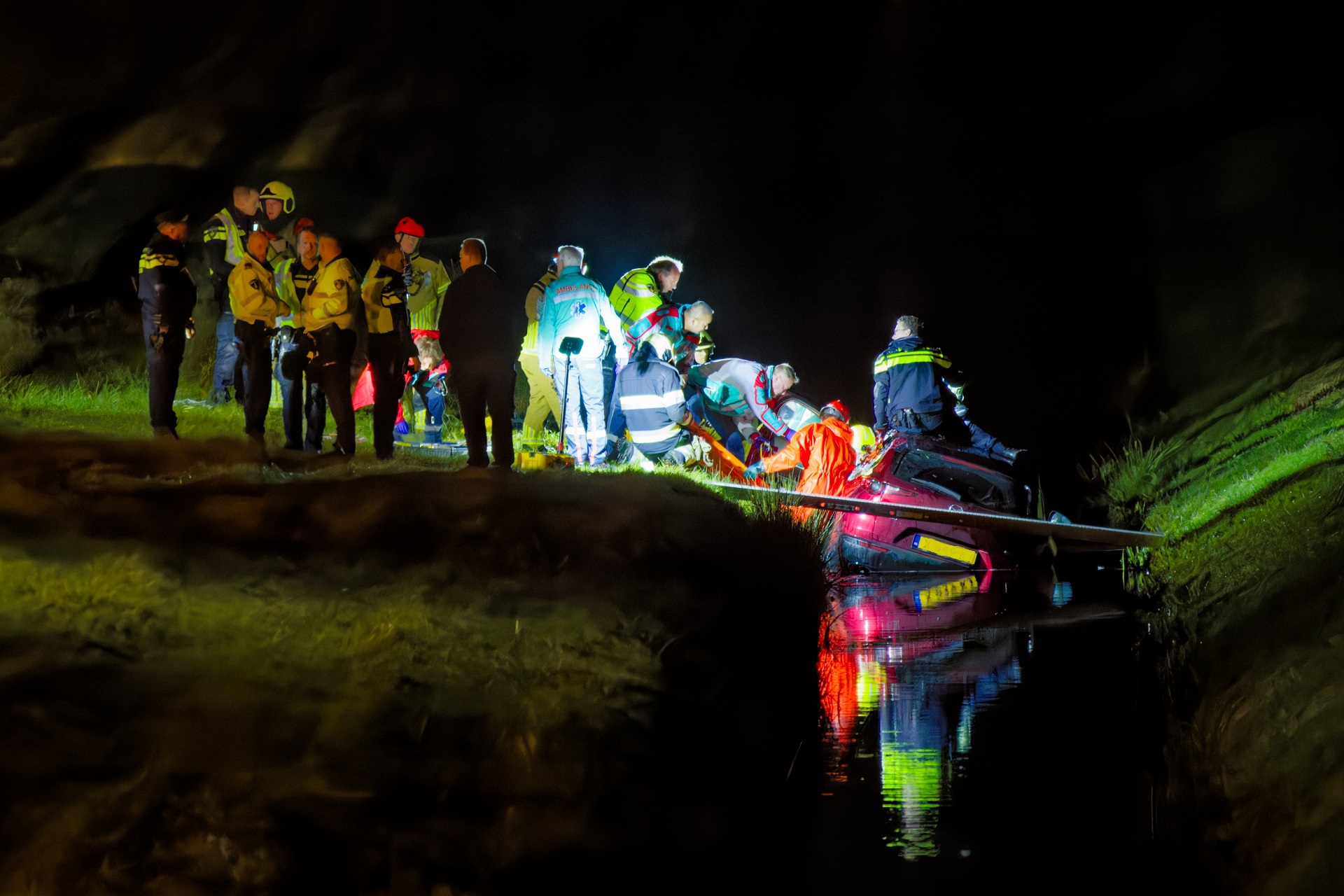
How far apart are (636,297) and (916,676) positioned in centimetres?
495

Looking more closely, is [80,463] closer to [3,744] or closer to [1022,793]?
[3,744]

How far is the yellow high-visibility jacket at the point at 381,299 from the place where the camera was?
33.6 feet

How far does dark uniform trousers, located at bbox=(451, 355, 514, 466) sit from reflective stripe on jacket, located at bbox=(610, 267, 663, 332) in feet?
9.65

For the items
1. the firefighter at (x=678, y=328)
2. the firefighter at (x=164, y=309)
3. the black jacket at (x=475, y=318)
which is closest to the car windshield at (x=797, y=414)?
the firefighter at (x=678, y=328)

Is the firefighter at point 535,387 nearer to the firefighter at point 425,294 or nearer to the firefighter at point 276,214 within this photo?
the firefighter at point 425,294

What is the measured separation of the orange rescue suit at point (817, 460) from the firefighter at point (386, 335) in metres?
3.70

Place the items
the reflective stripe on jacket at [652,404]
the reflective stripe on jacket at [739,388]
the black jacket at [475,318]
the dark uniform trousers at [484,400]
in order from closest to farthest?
1. the black jacket at [475,318]
2. the dark uniform trousers at [484,400]
3. the reflective stripe on jacket at [652,404]
4. the reflective stripe on jacket at [739,388]

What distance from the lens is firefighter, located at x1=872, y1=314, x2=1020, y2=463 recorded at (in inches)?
493

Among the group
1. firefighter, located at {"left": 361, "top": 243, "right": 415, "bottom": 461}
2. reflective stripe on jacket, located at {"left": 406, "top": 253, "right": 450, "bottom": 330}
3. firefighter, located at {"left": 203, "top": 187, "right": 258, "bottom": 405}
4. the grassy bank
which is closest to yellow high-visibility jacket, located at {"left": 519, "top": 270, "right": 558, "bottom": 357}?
reflective stripe on jacket, located at {"left": 406, "top": 253, "right": 450, "bottom": 330}

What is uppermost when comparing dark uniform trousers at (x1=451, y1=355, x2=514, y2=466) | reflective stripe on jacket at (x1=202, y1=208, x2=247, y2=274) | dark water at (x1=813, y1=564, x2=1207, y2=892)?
reflective stripe on jacket at (x1=202, y1=208, x2=247, y2=274)

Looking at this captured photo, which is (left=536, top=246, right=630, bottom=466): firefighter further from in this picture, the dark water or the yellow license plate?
the yellow license plate

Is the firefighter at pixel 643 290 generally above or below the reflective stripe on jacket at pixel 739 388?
above

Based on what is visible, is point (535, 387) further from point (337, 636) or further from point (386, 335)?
point (337, 636)

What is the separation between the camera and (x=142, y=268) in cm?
989
